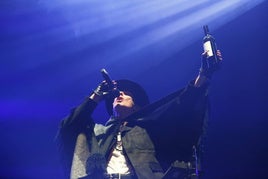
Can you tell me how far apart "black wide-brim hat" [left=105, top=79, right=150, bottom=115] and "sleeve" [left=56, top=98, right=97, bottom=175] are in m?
0.62

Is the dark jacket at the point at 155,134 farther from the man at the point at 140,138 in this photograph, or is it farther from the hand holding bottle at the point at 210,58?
the hand holding bottle at the point at 210,58

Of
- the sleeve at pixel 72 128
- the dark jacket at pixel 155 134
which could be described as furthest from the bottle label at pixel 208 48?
the sleeve at pixel 72 128

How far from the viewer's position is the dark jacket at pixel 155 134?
3346mm

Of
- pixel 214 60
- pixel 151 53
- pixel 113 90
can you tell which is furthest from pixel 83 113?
pixel 151 53

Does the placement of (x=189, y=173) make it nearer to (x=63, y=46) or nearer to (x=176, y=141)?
(x=176, y=141)

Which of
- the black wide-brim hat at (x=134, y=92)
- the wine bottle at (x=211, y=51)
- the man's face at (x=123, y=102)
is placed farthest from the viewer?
the black wide-brim hat at (x=134, y=92)

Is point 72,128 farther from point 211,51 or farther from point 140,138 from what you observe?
point 211,51

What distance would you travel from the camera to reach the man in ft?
10.8

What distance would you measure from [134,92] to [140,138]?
24.0 inches

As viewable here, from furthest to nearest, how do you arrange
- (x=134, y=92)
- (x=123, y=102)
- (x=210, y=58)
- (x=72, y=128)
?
1. (x=134, y=92)
2. (x=123, y=102)
3. (x=72, y=128)
4. (x=210, y=58)

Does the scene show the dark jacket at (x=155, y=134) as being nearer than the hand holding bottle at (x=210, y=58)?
No

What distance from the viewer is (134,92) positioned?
158 inches

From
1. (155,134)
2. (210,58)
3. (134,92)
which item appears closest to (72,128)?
(155,134)

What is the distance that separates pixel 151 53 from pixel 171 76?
29cm
